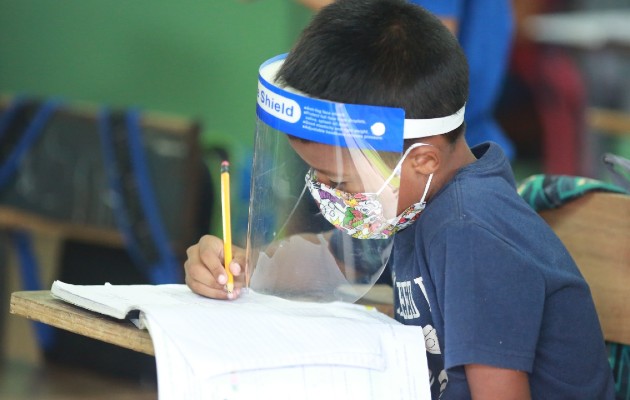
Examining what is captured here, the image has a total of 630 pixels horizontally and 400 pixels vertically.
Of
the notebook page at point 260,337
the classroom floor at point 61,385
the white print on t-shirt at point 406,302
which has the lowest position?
the classroom floor at point 61,385

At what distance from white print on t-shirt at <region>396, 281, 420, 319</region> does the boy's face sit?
100 mm

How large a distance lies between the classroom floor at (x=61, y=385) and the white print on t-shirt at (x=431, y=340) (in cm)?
196

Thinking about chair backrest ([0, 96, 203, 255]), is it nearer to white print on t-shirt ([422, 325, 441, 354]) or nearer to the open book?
the open book

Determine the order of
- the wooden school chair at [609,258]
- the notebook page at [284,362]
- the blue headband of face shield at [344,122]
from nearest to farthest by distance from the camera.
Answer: the notebook page at [284,362] < the blue headband of face shield at [344,122] < the wooden school chair at [609,258]

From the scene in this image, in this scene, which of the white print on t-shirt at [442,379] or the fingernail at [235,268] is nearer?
the white print on t-shirt at [442,379]

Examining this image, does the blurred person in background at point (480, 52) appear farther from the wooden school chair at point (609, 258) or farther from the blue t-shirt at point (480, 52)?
the wooden school chair at point (609, 258)

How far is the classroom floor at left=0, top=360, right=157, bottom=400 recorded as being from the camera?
3184 millimetres

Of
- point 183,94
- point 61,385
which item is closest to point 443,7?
point 183,94

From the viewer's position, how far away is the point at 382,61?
127cm

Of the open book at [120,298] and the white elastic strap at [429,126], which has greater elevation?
the white elastic strap at [429,126]

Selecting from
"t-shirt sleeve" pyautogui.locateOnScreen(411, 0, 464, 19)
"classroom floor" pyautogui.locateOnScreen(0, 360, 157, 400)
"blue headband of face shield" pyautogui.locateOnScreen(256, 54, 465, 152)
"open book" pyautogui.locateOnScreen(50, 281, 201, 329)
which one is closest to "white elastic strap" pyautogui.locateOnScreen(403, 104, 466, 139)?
"blue headband of face shield" pyautogui.locateOnScreen(256, 54, 465, 152)

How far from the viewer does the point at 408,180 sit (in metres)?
1.31

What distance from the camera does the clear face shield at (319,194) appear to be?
4.06 feet

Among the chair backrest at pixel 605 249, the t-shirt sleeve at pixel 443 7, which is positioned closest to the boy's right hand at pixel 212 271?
the chair backrest at pixel 605 249
